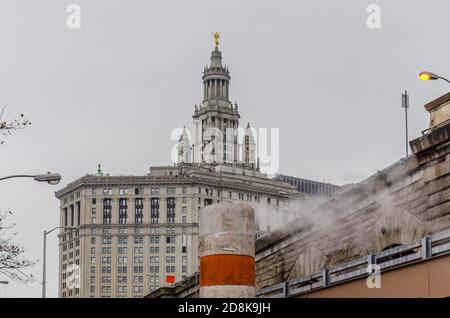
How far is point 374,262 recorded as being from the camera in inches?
999

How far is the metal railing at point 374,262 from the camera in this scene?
22844 millimetres

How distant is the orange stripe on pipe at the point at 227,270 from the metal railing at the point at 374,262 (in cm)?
246

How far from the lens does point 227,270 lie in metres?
26.5

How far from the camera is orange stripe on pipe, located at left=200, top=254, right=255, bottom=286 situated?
26219 millimetres

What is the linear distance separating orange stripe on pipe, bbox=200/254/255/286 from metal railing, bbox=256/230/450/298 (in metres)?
2.46

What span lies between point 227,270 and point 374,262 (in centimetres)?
373

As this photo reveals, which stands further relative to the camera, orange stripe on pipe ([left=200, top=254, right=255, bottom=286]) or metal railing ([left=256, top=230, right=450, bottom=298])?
orange stripe on pipe ([left=200, top=254, right=255, bottom=286])

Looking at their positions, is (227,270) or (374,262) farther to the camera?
(227,270)

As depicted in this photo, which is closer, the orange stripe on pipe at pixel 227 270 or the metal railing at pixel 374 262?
the metal railing at pixel 374 262
